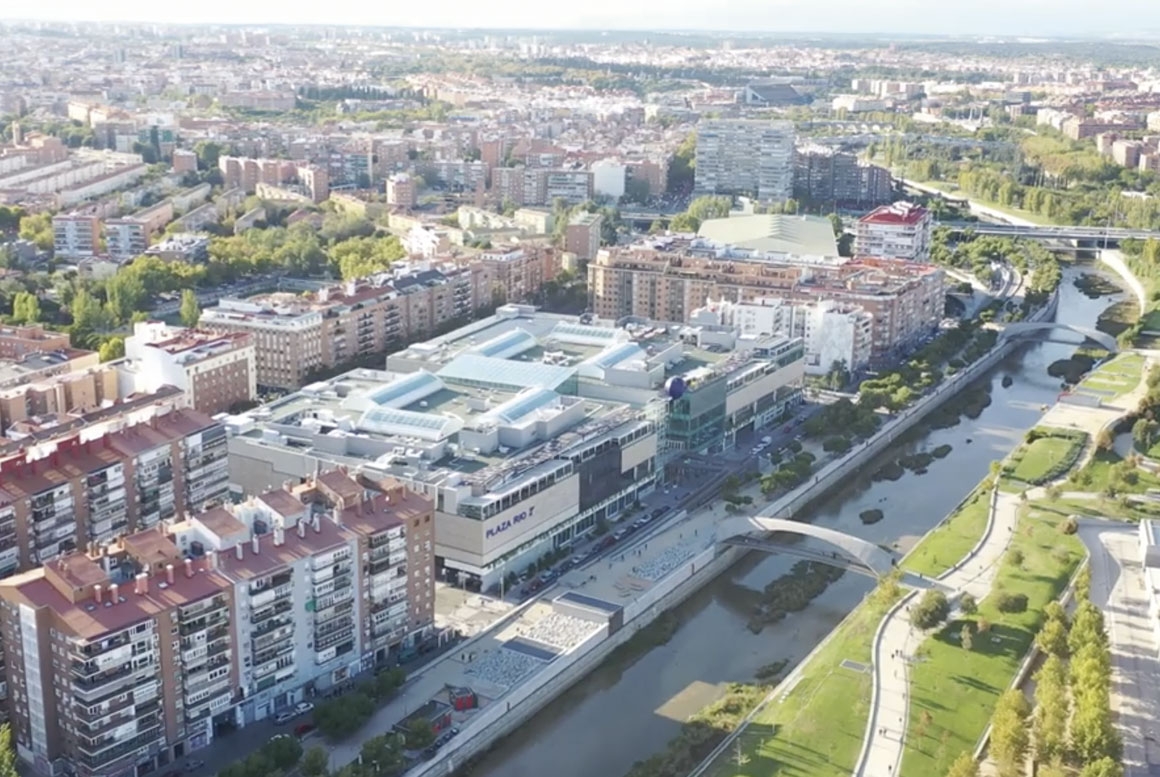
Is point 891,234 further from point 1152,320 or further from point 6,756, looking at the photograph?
point 6,756

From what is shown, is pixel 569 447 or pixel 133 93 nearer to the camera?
pixel 569 447

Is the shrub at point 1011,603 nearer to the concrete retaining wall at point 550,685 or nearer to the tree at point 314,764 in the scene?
the concrete retaining wall at point 550,685

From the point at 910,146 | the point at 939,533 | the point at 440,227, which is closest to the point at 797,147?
the point at 910,146

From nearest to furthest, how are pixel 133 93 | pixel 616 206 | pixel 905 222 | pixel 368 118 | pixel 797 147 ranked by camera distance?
pixel 905 222 → pixel 616 206 → pixel 797 147 → pixel 368 118 → pixel 133 93

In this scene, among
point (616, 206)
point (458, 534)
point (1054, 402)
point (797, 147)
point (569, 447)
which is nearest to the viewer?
point (458, 534)

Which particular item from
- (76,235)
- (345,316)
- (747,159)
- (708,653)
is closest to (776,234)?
(345,316)

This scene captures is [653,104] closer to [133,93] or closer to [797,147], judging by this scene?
[797,147]

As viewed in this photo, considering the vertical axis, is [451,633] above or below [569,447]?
below

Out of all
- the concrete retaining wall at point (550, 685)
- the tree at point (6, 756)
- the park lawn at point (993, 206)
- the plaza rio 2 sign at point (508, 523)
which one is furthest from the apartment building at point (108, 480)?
the park lawn at point (993, 206)
